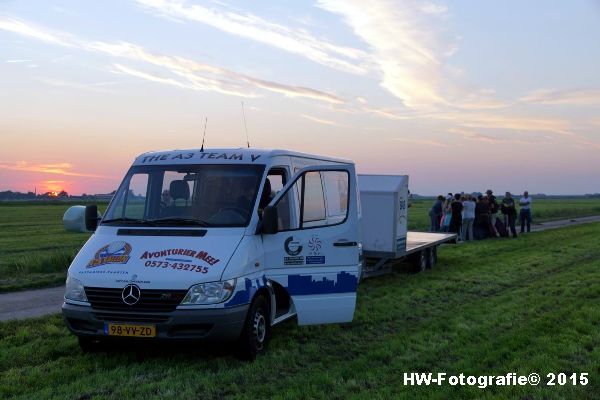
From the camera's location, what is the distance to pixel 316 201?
8.05 m

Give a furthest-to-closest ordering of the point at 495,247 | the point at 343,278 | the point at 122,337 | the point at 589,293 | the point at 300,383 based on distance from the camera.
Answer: the point at 495,247 → the point at 589,293 → the point at 343,278 → the point at 122,337 → the point at 300,383

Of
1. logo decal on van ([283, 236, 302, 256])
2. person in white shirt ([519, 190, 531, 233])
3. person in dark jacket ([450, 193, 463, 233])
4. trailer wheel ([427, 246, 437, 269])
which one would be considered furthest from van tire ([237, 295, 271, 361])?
person in white shirt ([519, 190, 531, 233])

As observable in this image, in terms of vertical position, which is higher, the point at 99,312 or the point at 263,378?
→ the point at 99,312

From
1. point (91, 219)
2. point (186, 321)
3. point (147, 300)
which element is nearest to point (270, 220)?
point (186, 321)

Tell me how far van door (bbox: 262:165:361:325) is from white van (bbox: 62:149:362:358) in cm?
1

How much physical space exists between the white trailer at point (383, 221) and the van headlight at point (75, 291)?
6576mm

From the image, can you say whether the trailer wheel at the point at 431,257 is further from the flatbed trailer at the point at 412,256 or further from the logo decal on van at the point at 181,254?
the logo decal on van at the point at 181,254

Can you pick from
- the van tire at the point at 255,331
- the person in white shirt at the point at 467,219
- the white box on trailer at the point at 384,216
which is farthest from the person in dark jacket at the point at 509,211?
the van tire at the point at 255,331

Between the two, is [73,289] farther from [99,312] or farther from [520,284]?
[520,284]

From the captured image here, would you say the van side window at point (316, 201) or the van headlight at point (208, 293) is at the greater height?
the van side window at point (316, 201)

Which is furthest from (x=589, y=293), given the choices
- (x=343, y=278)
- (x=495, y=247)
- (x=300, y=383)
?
(x=495, y=247)

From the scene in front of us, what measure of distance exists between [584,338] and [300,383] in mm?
3656

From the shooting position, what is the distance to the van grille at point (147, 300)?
6.32 m

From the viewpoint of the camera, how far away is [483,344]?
719cm
